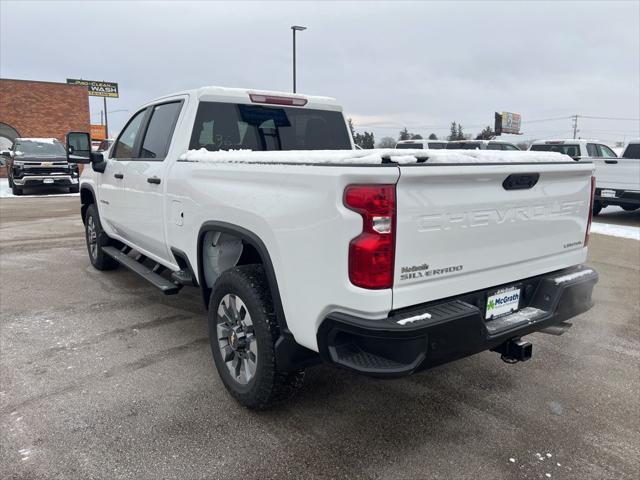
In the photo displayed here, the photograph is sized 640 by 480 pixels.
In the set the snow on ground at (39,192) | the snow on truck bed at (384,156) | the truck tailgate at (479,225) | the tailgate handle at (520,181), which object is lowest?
the snow on ground at (39,192)

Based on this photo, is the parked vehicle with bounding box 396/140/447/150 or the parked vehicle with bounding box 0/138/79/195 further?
the parked vehicle with bounding box 0/138/79/195

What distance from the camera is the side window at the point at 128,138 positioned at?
490 cm

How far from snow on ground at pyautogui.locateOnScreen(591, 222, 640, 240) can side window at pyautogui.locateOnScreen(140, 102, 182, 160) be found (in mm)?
9141

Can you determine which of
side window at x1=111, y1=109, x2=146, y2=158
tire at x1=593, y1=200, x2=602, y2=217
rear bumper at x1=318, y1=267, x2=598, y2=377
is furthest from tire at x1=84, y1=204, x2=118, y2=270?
tire at x1=593, y1=200, x2=602, y2=217

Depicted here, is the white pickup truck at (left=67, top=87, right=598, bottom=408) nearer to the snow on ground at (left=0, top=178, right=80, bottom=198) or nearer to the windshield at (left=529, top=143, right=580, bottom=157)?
the windshield at (left=529, top=143, right=580, bottom=157)

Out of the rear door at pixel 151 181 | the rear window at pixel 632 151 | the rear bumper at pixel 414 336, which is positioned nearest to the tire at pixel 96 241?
the rear door at pixel 151 181

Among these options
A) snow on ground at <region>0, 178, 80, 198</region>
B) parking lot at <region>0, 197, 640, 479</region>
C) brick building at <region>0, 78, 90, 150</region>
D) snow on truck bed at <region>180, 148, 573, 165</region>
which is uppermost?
brick building at <region>0, 78, 90, 150</region>

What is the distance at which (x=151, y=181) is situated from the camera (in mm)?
4125

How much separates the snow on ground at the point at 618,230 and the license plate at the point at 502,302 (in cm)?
841

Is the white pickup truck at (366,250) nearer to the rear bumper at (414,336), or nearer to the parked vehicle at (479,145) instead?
the rear bumper at (414,336)

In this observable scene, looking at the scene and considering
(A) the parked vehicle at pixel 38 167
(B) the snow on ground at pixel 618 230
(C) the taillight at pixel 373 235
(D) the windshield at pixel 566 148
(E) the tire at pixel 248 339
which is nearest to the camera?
(C) the taillight at pixel 373 235

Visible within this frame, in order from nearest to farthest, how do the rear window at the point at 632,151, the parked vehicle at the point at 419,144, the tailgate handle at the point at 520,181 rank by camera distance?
the tailgate handle at the point at 520,181 < the rear window at the point at 632,151 < the parked vehicle at the point at 419,144

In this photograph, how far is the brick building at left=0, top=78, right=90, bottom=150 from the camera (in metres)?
26.7

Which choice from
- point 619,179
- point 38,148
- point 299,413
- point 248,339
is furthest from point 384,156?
point 38,148
